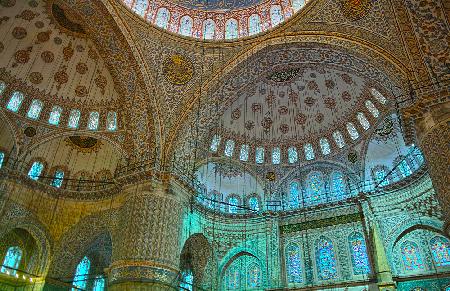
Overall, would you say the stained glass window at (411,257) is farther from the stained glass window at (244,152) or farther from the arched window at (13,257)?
the arched window at (13,257)

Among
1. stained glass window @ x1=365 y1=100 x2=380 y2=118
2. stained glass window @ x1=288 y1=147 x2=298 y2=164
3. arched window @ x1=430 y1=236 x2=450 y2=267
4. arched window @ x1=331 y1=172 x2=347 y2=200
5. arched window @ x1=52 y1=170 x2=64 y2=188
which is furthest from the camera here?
stained glass window @ x1=288 y1=147 x2=298 y2=164

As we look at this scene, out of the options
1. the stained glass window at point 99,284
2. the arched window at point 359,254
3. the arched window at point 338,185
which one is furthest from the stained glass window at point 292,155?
the stained glass window at point 99,284

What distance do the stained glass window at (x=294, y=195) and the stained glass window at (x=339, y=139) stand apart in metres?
2.36

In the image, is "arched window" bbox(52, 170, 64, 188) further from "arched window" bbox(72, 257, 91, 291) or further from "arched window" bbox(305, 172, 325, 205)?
"arched window" bbox(305, 172, 325, 205)

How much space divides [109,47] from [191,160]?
4.68m

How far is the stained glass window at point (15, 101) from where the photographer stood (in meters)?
12.4

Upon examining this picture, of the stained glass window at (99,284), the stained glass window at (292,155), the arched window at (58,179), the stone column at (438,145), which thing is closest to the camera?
the stone column at (438,145)

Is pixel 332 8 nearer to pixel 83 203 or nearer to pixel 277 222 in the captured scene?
pixel 277 222

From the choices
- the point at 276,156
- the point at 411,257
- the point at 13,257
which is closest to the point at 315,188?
the point at 276,156

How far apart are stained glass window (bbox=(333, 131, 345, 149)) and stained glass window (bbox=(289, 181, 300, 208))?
7.74 feet

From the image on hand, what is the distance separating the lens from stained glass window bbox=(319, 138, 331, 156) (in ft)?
49.2

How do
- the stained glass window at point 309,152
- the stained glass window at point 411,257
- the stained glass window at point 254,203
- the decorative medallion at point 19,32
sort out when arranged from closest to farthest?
the stained glass window at point 411,257 < the decorative medallion at point 19,32 < the stained glass window at point 254,203 < the stained glass window at point 309,152

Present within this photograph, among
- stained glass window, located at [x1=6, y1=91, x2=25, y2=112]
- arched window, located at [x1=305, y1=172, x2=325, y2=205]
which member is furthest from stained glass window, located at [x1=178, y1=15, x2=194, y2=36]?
arched window, located at [x1=305, y1=172, x2=325, y2=205]

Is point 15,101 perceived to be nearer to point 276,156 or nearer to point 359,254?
point 276,156
